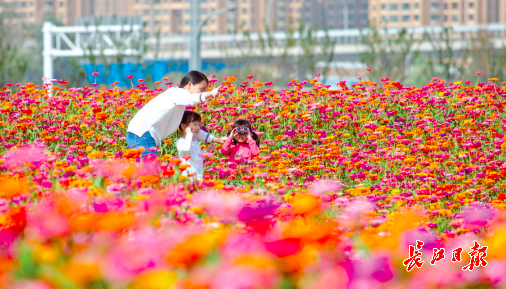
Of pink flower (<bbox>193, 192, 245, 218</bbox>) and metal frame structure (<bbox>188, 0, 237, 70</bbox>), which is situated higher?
metal frame structure (<bbox>188, 0, 237, 70</bbox>)

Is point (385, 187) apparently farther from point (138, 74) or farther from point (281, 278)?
point (138, 74)

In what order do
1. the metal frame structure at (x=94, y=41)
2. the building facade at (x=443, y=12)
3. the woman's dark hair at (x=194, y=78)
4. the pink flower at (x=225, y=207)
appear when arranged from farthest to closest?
the building facade at (x=443, y=12) < the metal frame structure at (x=94, y=41) < the woman's dark hair at (x=194, y=78) < the pink flower at (x=225, y=207)

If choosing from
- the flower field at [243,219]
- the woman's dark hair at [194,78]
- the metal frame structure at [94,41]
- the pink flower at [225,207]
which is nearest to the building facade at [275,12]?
the metal frame structure at [94,41]

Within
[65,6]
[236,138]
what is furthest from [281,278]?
[65,6]

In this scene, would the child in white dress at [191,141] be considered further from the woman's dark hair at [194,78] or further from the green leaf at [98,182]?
the green leaf at [98,182]

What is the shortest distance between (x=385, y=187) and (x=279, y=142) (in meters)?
2.10

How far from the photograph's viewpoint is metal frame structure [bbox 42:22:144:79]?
22625 mm

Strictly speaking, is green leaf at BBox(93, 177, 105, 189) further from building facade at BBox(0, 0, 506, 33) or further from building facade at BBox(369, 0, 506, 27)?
building facade at BBox(369, 0, 506, 27)

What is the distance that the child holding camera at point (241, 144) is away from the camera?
5969 millimetres

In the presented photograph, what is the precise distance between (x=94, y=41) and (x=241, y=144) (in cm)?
2186

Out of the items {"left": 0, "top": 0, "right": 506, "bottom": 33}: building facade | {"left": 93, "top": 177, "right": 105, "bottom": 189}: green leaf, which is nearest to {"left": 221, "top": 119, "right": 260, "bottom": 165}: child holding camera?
{"left": 93, "top": 177, "right": 105, "bottom": 189}: green leaf

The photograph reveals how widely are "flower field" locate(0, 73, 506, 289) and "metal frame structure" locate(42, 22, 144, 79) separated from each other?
16.0 metres

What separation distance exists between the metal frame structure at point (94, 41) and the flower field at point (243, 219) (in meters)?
16.0

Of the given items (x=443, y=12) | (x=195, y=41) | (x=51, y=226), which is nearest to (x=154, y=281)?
(x=51, y=226)
